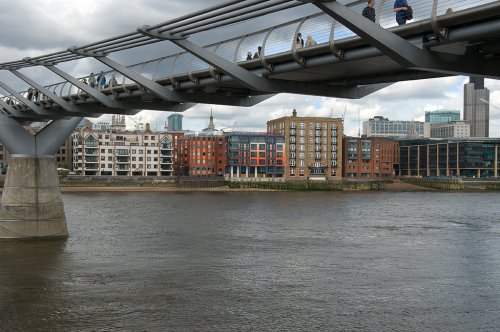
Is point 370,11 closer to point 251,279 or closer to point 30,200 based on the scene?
point 251,279

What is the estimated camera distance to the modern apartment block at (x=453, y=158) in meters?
128

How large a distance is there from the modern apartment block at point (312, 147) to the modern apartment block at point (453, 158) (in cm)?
2383

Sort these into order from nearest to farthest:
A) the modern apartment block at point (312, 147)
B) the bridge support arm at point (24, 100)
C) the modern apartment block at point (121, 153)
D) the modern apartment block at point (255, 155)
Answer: the bridge support arm at point (24, 100) < the modern apartment block at point (121, 153) < the modern apartment block at point (255, 155) < the modern apartment block at point (312, 147)

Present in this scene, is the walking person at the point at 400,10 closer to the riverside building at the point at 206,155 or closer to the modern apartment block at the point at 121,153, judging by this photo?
the riverside building at the point at 206,155

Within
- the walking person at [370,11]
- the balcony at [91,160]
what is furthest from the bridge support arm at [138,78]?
the balcony at [91,160]

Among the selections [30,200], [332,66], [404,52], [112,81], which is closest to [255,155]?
[30,200]

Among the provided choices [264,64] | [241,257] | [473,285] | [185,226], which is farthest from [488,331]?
[185,226]

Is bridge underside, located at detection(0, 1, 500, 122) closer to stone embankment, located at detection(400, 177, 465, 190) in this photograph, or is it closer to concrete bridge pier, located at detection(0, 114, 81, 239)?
concrete bridge pier, located at detection(0, 114, 81, 239)

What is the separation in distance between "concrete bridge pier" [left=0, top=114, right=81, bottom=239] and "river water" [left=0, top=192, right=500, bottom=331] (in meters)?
1.15

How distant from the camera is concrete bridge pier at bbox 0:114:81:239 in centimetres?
3212

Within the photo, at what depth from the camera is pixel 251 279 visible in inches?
923

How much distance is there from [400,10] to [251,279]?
1374 centimetres

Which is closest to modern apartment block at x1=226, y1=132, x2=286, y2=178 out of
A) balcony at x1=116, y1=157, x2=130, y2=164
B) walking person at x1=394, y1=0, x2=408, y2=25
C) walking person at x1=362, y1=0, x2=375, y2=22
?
balcony at x1=116, y1=157, x2=130, y2=164

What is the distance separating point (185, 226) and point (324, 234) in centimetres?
1033
